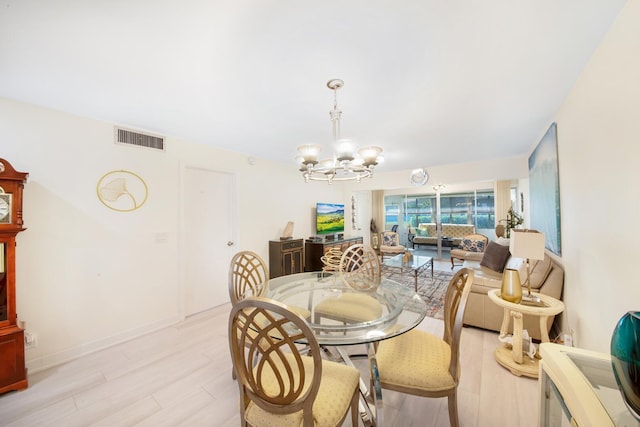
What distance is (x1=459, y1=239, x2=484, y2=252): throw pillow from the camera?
219 inches

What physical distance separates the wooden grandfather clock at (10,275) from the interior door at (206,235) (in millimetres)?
1408

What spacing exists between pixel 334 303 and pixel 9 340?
2532 mm

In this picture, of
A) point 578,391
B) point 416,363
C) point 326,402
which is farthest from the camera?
point 416,363

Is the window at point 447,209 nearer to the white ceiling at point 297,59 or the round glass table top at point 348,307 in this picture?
the white ceiling at point 297,59

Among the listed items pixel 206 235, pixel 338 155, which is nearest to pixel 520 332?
pixel 338 155

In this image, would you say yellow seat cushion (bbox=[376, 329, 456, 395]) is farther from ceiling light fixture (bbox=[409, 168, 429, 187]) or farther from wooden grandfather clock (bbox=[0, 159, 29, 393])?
ceiling light fixture (bbox=[409, 168, 429, 187])

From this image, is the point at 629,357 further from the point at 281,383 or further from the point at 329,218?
the point at 329,218

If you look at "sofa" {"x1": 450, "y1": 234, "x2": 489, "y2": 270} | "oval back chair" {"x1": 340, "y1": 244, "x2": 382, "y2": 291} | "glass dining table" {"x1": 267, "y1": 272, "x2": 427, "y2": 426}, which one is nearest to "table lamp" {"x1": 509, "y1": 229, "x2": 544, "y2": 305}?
"glass dining table" {"x1": 267, "y1": 272, "x2": 427, "y2": 426}

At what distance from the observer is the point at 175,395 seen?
1.82 metres

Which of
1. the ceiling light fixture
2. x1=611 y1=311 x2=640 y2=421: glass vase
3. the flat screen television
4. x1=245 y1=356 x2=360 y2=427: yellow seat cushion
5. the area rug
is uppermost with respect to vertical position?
the ceiling light fixture

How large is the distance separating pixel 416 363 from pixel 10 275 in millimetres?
3079

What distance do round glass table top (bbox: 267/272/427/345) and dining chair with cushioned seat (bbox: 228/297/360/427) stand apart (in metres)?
0.27

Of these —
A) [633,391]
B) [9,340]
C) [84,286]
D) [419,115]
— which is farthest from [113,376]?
[419,115]

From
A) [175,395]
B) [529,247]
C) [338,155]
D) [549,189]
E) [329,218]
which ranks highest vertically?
[338,155]
